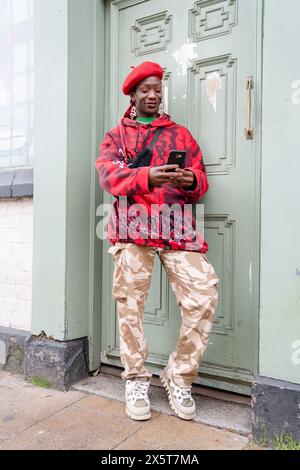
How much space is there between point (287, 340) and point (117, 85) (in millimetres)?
1968

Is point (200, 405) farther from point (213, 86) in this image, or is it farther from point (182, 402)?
point (213, 86)

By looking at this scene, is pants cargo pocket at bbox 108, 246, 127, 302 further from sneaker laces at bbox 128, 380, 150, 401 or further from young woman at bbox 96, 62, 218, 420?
sneaker laces at bbox 128, 380, 150, 401

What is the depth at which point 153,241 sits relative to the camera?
221cm

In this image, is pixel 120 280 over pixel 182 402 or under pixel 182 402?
over

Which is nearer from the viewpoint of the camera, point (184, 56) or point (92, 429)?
point (92, 429)

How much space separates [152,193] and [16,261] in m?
1.41

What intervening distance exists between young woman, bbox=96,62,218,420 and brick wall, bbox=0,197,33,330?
0.99 metres

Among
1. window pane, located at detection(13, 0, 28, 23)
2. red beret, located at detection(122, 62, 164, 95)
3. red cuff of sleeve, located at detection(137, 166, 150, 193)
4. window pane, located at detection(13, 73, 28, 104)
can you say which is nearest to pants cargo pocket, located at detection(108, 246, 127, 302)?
red cuff of sleeve, located at detection(137, 166, 150, 193)

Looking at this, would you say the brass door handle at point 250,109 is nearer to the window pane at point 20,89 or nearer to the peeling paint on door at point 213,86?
the peeling paint on door at point 213,86

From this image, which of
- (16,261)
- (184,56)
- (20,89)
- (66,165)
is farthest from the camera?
(20,89)

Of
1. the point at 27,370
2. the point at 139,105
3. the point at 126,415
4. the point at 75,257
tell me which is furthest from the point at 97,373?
the point at 139,105

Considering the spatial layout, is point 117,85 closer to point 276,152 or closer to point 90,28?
point 90,28

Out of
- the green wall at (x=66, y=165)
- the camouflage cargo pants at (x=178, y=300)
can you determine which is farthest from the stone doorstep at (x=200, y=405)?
the green wall at (x=66, y=165)

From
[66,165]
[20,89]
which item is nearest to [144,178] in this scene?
[66,165]
